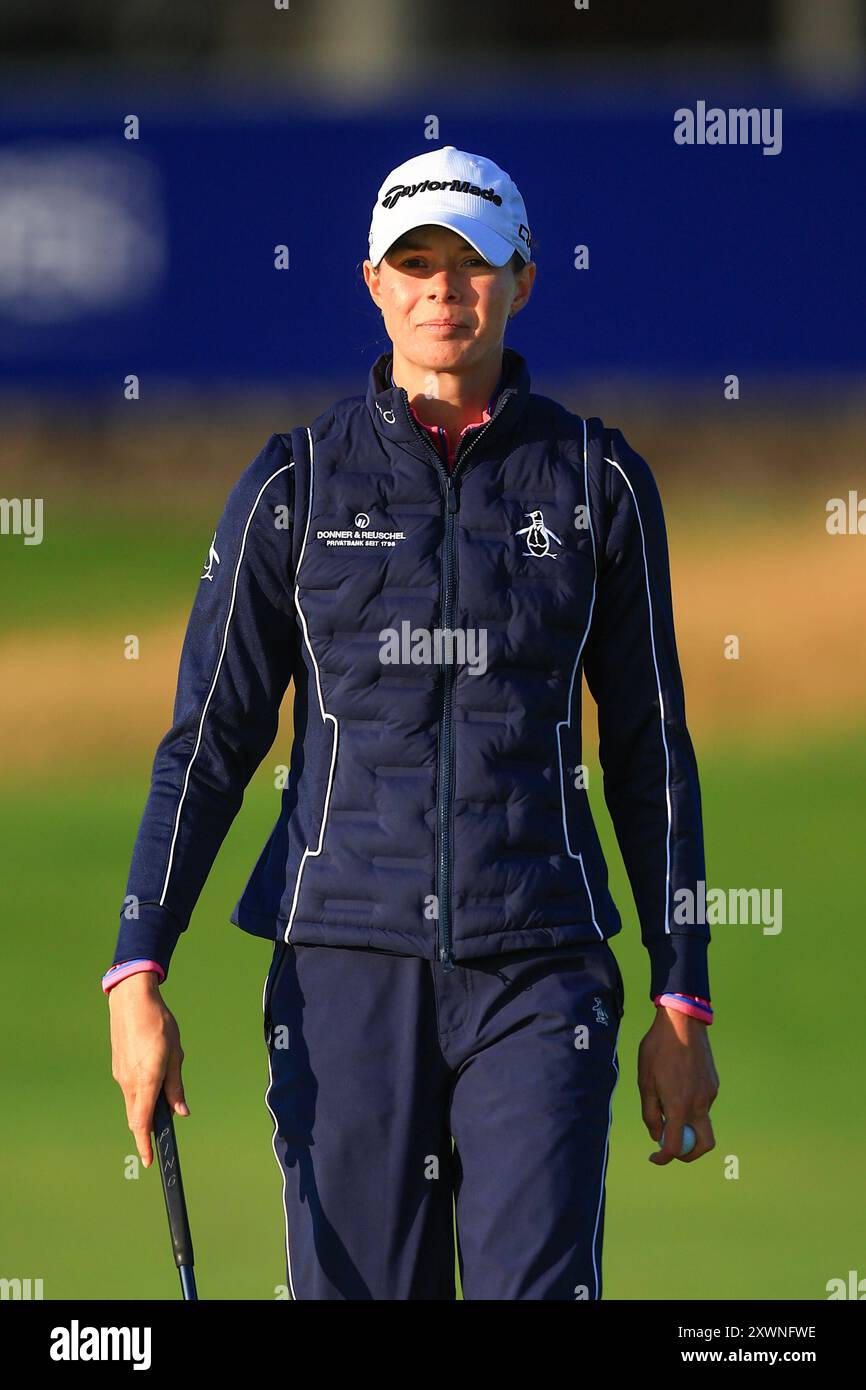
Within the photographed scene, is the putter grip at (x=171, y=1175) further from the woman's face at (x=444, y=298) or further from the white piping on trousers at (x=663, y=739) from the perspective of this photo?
the woman's face at (x=444, y=298)

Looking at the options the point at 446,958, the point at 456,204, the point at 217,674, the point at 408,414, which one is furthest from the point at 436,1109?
the point at 456,204

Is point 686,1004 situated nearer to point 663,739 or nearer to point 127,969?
point 663,739

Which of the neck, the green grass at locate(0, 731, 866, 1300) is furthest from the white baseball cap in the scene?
the green grass at locate(0, 731, 866, 1300)

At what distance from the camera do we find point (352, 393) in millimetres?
16031

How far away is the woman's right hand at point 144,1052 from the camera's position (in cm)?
339

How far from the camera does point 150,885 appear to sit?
3.50m

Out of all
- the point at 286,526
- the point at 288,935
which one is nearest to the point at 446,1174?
the point at 288,935

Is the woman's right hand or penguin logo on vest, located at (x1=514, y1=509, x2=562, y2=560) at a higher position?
penguin logo on vest, located at (x1=514, y1=509, x2=562, y2=560)

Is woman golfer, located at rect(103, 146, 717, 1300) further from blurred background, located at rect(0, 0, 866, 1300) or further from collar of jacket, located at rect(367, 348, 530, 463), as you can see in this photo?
blurred background, located at rect(0, 0, 866, 1300)

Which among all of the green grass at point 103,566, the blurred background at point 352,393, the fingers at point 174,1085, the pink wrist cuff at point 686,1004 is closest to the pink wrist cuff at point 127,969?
the fingers at point 174,1085

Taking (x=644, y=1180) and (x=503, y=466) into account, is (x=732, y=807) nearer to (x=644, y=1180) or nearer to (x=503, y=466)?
(x=644, y=1180)

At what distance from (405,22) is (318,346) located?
688cm

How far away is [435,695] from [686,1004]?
592 millimetres

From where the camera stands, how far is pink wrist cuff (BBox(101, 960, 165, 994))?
3.44 m
